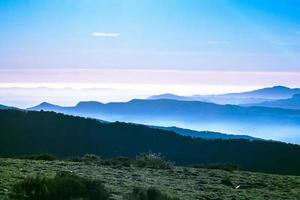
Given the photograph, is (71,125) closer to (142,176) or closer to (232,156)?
(232,156)

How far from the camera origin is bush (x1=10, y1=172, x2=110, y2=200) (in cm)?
1374

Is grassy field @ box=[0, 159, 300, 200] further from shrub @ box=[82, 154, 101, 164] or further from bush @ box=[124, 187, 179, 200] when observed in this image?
shrub @ box=[82, 154, 101, 164]

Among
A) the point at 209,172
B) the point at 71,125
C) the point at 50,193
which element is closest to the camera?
the point at 50,193

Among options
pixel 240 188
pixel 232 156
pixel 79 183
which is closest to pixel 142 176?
pixel 240 188

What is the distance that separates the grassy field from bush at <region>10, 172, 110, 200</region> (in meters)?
2.46

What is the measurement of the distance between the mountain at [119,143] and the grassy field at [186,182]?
144 feet

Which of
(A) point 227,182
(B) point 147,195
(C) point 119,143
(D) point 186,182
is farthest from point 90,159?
(C) point 119,143

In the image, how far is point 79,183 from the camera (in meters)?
14.5

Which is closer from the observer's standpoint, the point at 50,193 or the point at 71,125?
the point at 50,193

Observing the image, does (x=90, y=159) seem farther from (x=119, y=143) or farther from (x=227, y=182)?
(x=119, y=143)

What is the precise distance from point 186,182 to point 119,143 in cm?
6924

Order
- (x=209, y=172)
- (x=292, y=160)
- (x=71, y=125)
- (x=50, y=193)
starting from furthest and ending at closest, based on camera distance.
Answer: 1. (x=71, y=125)
2. (x=292, y=160)
3. (x=209, y=172)
4. (x=50, y=193)

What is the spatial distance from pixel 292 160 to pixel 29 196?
226 feet

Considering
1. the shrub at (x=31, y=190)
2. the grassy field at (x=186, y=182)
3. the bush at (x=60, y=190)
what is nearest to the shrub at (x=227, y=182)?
the grassy field at (x=186, y=182)
